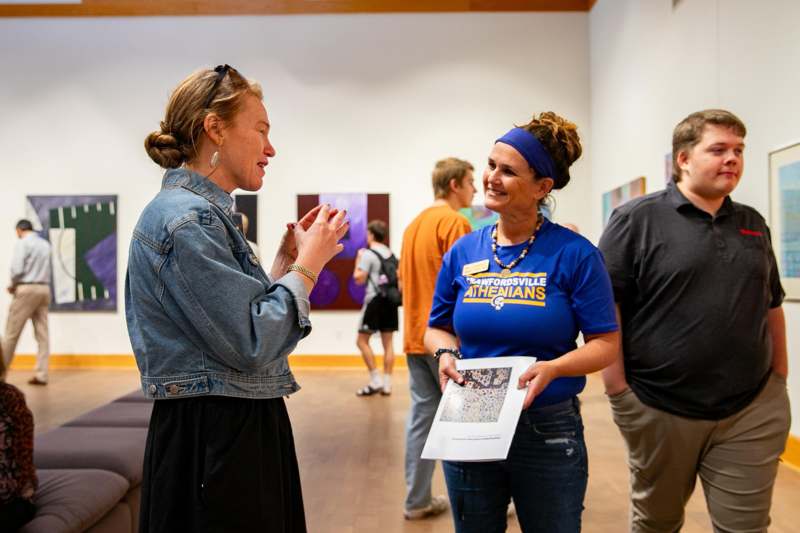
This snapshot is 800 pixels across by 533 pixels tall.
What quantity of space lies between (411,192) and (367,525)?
7468 millimetres

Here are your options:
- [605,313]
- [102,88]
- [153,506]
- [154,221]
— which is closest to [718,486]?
[605,313]

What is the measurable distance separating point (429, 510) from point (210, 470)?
2.91m

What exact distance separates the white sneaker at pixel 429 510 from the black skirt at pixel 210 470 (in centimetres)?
274

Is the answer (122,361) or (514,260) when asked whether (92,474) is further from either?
(122,361)

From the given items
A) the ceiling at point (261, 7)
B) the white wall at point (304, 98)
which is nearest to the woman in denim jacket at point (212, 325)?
the white wall at point (304, 98)

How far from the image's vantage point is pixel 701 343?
8.27 ft

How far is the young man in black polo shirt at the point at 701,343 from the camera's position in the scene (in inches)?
99.0

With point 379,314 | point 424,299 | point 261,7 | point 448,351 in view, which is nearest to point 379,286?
point 379,314

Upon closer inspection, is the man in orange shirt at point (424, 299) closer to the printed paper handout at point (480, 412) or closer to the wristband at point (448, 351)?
the wristband at point (448, 351)

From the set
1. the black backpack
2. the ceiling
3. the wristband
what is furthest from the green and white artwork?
the wristband

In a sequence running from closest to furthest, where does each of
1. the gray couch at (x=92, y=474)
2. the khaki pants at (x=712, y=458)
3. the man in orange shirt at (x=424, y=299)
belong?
the khaki pants at (x=712, y=458), the gray couch at (x=92, y=474), the man in orange shirt at (x=424, y=299)

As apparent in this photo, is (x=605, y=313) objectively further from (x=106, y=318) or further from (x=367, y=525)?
(x=106, y=318)

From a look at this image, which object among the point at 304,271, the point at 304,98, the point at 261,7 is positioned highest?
the point at 261,7

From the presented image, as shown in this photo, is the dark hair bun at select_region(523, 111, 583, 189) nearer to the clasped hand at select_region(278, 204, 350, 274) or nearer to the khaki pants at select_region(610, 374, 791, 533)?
the clasped hand at select_region(278, 204, 350, 274)
